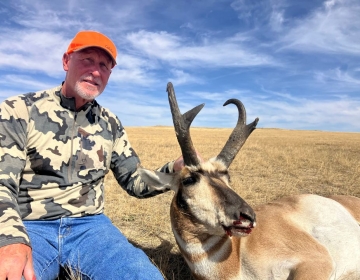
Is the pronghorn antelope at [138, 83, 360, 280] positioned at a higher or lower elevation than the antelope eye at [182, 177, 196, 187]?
lower

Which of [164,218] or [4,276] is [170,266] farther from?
[4,276]

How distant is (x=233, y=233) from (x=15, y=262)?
7.41 ft

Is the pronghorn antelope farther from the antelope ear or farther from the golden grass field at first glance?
the golden grass field

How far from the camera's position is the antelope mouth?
3.60m

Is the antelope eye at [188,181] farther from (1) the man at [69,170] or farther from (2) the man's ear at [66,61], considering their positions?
(2) the man's ear at [66,61]

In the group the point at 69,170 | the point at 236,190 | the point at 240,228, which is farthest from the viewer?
the point at 236,190

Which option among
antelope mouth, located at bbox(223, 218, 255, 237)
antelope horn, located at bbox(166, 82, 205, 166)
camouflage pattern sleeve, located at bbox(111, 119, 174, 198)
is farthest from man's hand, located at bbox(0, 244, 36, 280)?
camouflage pattern sleeve, located at bbox(111, 119, 174, 198)

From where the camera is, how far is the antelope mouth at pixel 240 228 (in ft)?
11.8

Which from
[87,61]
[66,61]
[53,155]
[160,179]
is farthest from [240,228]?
[66,61]

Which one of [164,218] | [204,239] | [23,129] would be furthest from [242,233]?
[164,218]

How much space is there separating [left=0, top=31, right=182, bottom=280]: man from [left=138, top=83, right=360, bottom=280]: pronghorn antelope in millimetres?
577

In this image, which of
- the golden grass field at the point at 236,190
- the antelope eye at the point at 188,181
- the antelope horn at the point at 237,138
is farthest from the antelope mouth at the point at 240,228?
the golden grass field at the point at 236,190

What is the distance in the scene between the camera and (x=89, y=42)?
4523 mm

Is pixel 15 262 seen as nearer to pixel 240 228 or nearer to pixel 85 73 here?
pixel 240 228
